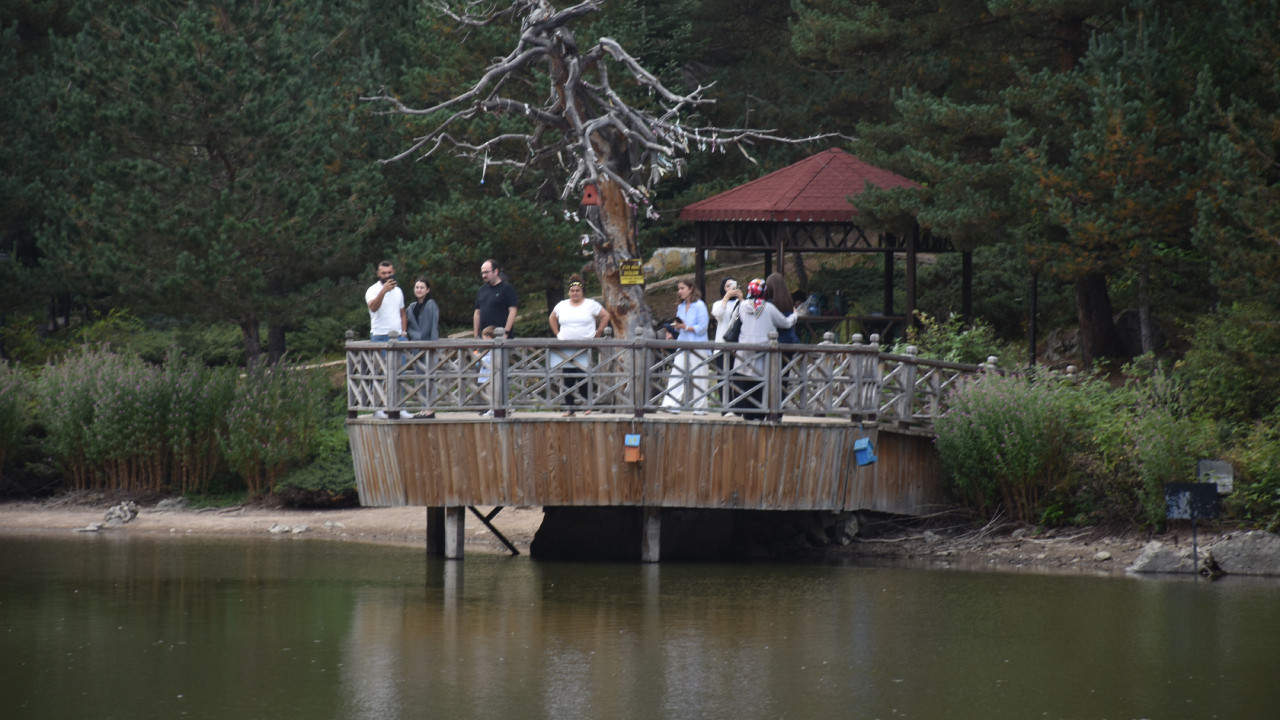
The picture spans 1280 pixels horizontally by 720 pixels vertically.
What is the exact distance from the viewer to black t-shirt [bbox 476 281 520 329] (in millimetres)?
16156

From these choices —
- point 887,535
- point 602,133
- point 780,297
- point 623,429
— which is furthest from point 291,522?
point 887,535

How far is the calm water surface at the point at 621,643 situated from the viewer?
30.2 feet

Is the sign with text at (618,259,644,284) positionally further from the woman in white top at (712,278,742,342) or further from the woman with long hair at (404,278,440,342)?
the woman with long hair at (404,278,440,342)

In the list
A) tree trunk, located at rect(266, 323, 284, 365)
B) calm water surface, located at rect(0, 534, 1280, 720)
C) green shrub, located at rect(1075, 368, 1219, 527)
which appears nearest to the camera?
calm water surface, located at rect(0, 534, 1280, 720)

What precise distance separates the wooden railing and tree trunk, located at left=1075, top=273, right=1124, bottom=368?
6704mm

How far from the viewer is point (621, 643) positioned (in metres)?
11.0

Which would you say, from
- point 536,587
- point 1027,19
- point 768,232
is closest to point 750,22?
point 768,232

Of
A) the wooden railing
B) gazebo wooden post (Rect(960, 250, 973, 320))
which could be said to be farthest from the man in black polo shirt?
gazebo wooden post (Rect(960, 250, 973, 320))

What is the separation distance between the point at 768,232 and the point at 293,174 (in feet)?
27.2

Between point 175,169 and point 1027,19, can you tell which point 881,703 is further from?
point 175,169

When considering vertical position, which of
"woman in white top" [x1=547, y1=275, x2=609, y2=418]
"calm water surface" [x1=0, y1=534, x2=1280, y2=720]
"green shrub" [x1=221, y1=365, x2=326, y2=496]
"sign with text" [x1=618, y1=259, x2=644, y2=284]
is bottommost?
"calm water surface" [x1=0, y1=534, x2=1280, y2=720]

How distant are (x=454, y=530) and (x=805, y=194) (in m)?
9.07

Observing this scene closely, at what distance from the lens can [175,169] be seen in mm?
24750

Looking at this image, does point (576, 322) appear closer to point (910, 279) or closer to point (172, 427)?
point (172, 427)
